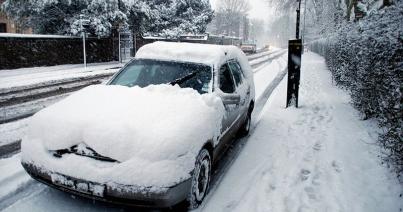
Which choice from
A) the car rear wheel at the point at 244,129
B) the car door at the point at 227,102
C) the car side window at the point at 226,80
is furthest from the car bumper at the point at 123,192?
the car rear wheel at the point at 244,129

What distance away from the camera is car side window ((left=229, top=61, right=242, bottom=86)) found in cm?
610

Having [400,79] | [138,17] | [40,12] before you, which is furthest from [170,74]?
[138,17]

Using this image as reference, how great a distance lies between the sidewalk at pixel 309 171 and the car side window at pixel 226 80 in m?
1.14

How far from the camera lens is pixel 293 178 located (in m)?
5.05

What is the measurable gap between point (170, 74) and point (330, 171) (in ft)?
8.98

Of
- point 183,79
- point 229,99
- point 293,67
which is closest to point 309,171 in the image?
point 229,99

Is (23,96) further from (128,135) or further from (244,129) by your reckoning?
(128,135)

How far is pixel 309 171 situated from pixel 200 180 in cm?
201

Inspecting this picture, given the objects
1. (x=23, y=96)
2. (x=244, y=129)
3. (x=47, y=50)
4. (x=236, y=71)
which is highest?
(x=47, y=50)

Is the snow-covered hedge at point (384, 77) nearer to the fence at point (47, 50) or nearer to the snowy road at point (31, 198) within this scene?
the snowy road at point (31, 198)

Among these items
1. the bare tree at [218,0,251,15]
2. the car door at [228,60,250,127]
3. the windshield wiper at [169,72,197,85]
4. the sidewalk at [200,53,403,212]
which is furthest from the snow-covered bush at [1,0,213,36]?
the bare tree at [218,0,251,15]

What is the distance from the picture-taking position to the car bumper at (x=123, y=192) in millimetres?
3309

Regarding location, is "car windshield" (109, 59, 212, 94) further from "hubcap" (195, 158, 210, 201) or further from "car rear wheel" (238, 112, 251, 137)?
"car rear wheel" (238, 112, 251, 137)

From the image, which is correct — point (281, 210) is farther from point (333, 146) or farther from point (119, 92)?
point (333, 146)
